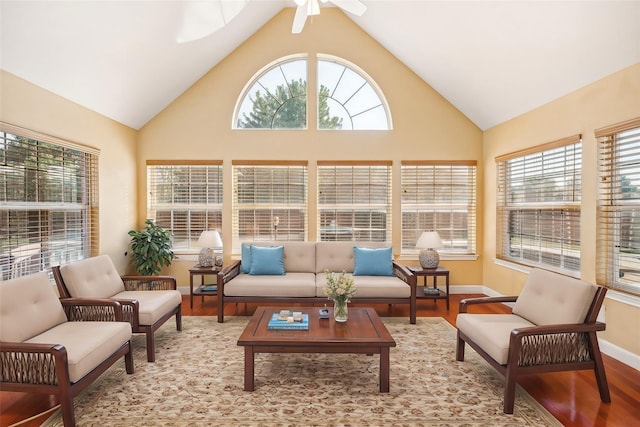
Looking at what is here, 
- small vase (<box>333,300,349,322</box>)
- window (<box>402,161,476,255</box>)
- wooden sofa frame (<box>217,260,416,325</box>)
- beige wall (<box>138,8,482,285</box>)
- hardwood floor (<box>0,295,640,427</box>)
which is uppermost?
beige wall (<box>138,8,482,285</box>)

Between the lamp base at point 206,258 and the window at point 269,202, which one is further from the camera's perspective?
the window at point 269,202

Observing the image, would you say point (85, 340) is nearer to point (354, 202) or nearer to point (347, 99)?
point (354, 202)

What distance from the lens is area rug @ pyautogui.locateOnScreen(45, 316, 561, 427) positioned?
2.28m

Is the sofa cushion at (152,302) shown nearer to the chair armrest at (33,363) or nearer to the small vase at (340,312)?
the chair armrest at (33,363)

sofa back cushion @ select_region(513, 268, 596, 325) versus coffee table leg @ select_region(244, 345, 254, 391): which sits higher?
sofa back cushion @ select_region(513, 268, 596, 325)

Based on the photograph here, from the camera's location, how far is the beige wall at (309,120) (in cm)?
538

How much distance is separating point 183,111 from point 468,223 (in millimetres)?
5142

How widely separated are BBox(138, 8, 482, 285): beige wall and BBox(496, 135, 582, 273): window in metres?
1.20

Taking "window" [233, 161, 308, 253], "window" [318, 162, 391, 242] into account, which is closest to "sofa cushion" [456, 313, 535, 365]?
"window" [318, 162, 391, 242]

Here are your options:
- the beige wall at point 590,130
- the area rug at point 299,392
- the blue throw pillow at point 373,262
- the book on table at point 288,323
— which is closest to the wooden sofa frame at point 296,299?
the blue throw pillow at point 373,262

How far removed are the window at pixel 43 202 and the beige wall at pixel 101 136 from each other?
0.13 m

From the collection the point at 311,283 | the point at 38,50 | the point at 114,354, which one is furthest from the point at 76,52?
the point at 311,283

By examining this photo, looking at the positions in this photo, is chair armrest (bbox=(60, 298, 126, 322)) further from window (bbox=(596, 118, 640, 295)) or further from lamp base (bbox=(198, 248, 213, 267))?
window (bbox=(596, 118, 640, 295))

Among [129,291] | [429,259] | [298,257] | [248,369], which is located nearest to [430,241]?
[429,259]
